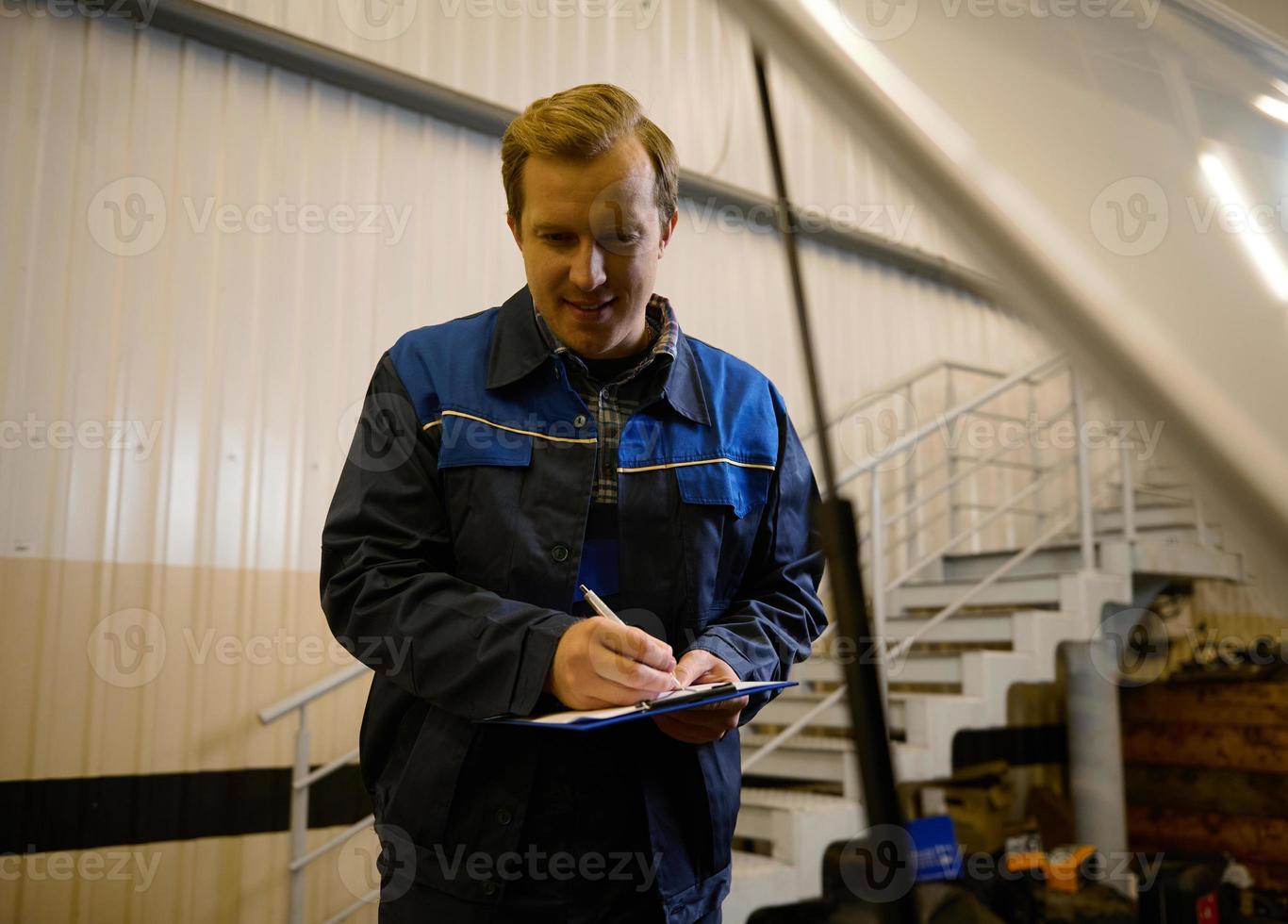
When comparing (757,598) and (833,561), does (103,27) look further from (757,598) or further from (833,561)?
(833,561)

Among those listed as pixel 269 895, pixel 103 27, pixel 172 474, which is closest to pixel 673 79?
pixel 103 27

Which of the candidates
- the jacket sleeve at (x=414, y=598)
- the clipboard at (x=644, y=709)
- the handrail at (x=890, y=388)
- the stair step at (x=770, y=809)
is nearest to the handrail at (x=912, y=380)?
the handrail at (x=890, y=388)

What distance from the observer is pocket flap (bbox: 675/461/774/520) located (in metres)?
1.07

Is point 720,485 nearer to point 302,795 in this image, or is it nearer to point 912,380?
point 912,380

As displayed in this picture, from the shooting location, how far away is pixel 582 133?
1040 millimetres

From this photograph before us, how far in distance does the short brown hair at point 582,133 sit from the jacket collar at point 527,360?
0.40 ft

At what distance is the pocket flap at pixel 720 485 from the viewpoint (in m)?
1.07

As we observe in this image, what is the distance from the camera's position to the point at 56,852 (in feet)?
9.34

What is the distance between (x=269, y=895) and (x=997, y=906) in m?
3.33

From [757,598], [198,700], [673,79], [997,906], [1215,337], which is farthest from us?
[673,79]

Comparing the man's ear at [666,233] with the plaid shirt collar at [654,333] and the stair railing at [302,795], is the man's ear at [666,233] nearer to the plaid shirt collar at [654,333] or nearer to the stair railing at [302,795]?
the plaid shirt collar at [654,333]

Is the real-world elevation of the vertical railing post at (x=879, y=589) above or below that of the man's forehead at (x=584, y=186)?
below

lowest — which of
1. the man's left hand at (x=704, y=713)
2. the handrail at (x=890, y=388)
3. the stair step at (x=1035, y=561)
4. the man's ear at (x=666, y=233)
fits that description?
the man's left hand at (x=704, y=713)

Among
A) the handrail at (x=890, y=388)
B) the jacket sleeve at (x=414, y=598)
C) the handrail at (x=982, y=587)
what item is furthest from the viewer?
the jacket sleeve at (x=414, y=598)
